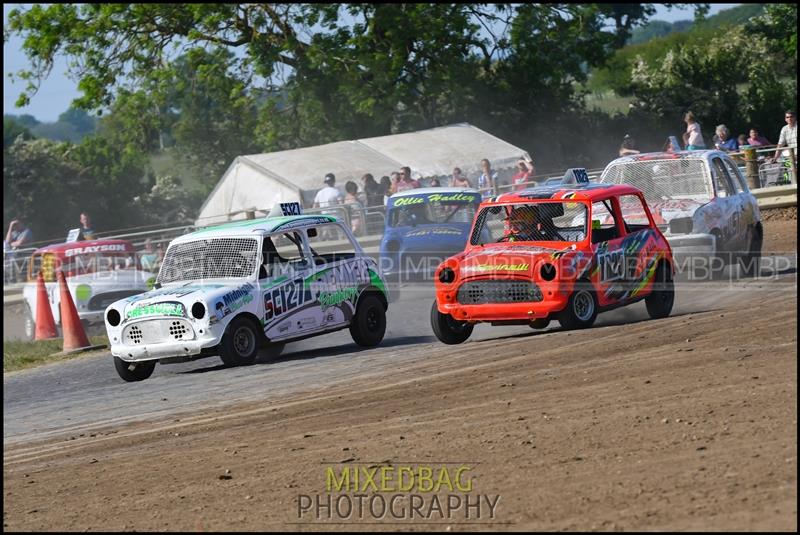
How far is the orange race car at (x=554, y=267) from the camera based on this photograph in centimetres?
1199

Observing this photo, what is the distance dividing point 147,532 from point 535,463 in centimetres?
222

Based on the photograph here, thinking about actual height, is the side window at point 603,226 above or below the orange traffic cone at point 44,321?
above

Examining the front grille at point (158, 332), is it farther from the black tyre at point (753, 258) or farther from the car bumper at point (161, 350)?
the black tyre at point (753, 258)

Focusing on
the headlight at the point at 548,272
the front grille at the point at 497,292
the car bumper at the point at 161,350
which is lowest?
the car bumper at the point at 161,350

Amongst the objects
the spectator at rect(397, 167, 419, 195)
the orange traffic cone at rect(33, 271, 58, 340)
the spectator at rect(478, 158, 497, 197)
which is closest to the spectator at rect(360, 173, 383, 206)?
the spectator at rect(397, 167, 419, 195)

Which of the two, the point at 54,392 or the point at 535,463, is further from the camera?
the point at 54,392

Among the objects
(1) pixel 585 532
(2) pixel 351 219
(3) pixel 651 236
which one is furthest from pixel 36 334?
(1) pixel 585 532

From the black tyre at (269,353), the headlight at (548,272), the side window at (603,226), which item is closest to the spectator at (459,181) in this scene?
the black tyre at (269,353)

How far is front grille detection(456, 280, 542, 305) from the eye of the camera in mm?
11992

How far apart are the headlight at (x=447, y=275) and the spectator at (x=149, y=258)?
439 inches

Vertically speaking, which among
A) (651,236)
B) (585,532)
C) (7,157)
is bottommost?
(585,532)

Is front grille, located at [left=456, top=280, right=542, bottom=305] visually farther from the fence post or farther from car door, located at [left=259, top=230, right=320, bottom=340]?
the fence post

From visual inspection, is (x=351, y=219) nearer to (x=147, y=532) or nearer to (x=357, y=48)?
(x=357, y=48)

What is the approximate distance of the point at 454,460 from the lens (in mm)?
7461
